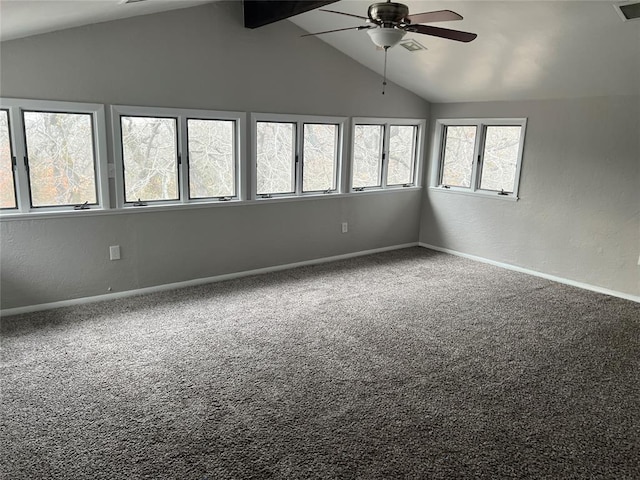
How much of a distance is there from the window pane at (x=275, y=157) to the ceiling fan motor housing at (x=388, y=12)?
242cm

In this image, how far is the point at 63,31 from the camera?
147 inches

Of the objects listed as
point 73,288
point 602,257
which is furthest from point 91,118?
point 602,257

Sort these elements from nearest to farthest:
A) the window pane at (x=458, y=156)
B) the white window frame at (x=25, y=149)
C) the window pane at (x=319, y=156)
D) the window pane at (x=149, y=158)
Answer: the white window frame at (x=25, y=149), the window pane at (x=149, y=158), the window pane at (x=319, y=156), the window pane at (x=458, y=156)

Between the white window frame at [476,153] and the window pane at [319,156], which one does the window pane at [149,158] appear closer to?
the window pane at [319,156]

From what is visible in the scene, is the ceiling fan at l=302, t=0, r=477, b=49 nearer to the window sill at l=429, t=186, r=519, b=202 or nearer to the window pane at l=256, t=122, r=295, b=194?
the window pane at l=256, t=122, r=295, b=194

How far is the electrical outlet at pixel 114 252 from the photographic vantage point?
4.29 meters

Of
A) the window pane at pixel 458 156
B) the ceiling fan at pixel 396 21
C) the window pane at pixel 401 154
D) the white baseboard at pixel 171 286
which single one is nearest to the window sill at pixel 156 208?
the window pane at pixel 401 154

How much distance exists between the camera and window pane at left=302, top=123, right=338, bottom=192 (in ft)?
17.9

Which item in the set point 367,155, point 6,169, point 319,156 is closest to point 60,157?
point 6,169

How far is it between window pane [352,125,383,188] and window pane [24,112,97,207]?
9.97ft

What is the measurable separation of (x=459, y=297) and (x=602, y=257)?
1.62 metres

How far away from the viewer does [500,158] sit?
5711mm

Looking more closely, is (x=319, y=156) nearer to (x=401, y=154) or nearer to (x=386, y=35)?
(x=401, y=154)

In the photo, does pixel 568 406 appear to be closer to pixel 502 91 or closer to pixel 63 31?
pixel 502 91
